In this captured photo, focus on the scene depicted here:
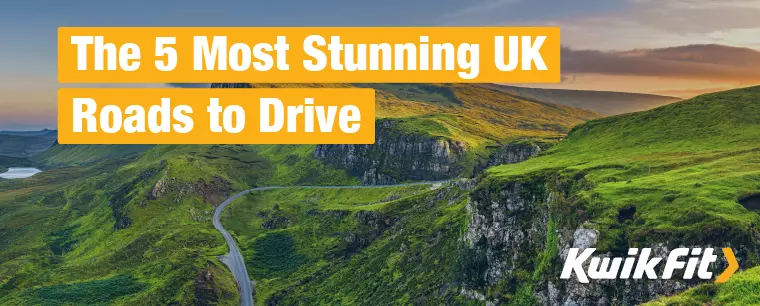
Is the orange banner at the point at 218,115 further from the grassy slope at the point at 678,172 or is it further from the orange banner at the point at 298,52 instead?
the grassy slope at the point at 678,172

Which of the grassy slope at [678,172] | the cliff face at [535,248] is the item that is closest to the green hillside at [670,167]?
the grassy slope at [678,172]

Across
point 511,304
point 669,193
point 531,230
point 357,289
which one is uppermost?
point 669,193

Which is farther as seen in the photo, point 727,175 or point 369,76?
point 369,76

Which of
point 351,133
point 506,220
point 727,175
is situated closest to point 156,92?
point 351,133

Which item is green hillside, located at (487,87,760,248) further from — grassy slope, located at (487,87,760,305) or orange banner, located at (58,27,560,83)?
orange banner, located at (58,27,560,83)

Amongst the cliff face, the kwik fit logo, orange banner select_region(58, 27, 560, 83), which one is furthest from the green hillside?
orange banner select_region(58, 27, 560, 83)

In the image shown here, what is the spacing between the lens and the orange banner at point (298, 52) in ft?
329

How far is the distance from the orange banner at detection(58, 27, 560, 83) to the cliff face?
2684 cm

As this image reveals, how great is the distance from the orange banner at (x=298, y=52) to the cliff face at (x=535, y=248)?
26.8m

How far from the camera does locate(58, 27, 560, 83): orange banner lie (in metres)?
100

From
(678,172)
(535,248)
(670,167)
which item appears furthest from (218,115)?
(670,167)

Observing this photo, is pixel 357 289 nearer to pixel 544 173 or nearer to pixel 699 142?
pixel 544 173

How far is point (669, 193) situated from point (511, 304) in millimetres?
33897

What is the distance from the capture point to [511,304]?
9844 centimetres
